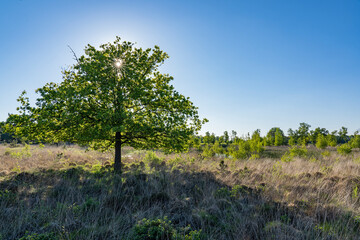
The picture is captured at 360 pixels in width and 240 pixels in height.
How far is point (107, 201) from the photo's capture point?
5508 millimetres

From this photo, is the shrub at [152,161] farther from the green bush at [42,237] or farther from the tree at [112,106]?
the green bush at [42,237]

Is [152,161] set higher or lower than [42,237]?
higher

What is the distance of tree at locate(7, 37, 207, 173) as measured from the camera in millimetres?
7773

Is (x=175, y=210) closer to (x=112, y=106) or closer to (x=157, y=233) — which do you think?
(x=157, y=233)

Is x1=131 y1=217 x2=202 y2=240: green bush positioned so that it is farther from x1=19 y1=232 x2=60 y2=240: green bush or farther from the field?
x1=19 y1=232 x2=60 y2=240: green bush

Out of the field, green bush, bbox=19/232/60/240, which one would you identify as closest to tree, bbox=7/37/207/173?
the field

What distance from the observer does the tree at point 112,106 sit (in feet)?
25.5

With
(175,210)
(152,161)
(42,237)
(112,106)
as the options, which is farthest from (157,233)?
(152,161)

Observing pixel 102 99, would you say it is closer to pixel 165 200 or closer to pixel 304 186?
pixel 165 200

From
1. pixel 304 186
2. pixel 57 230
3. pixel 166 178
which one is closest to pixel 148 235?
pixel 57 230

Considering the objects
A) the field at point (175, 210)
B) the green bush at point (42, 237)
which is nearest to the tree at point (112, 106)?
the field at point (175, 210)

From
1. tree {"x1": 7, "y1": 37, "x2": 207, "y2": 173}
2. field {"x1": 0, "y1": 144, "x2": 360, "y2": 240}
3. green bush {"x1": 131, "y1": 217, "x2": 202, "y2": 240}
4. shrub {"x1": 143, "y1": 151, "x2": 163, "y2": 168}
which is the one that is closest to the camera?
green bush {"x1": 131, "y1": 217, "x2": 202, "y2": 240}

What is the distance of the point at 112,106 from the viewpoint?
9086 mm

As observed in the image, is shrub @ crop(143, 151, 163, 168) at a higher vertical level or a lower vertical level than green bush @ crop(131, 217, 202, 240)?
higher
